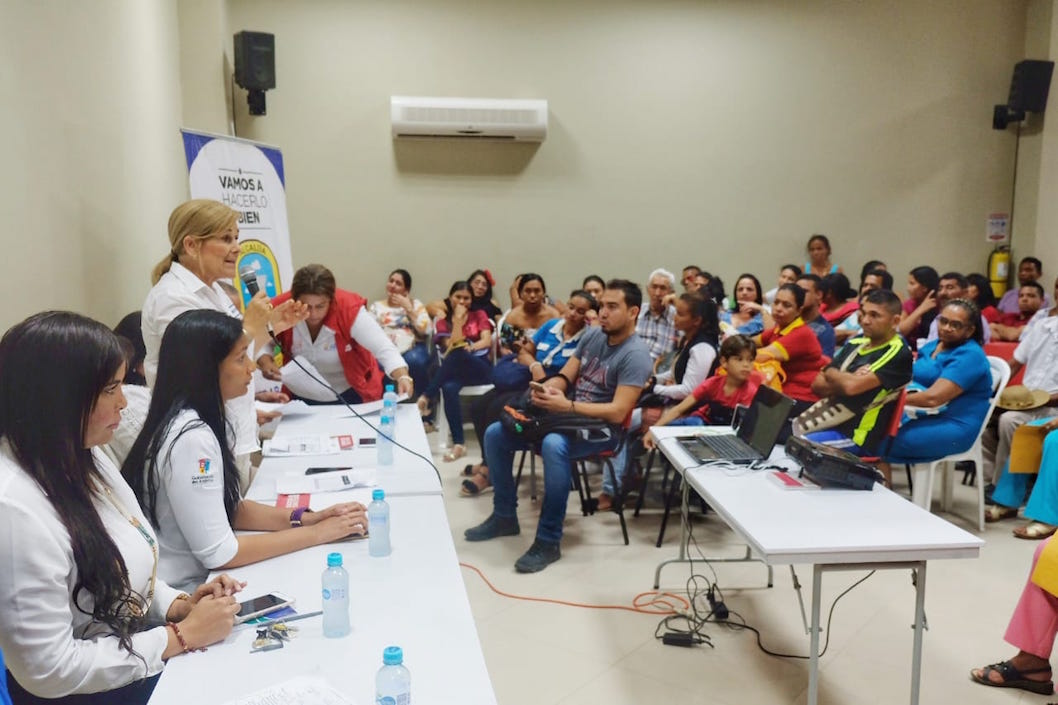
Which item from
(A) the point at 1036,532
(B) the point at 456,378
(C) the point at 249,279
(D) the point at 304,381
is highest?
(C) the point at 249,279

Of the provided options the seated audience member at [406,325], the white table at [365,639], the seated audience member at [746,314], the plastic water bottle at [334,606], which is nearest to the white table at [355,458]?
the white table at [365,639]

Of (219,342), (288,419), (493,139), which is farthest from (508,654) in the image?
(493,139)

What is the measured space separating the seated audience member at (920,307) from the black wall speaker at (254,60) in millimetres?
5141

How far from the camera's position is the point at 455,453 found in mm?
5656

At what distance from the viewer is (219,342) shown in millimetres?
2039

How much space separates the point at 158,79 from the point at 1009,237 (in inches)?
290

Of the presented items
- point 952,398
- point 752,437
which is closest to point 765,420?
point 752,437

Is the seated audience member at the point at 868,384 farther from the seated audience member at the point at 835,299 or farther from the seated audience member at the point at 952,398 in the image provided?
the seated audience member at the point at 835,299

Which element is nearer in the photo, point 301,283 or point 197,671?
point 197,671

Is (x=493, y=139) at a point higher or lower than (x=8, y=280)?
higher

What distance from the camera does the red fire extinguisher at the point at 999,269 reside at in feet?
25.0

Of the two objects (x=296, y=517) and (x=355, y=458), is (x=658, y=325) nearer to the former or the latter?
(x=355, y=458)

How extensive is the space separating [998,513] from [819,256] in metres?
3.50

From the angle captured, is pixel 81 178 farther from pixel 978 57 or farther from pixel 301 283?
pixel 978 57
